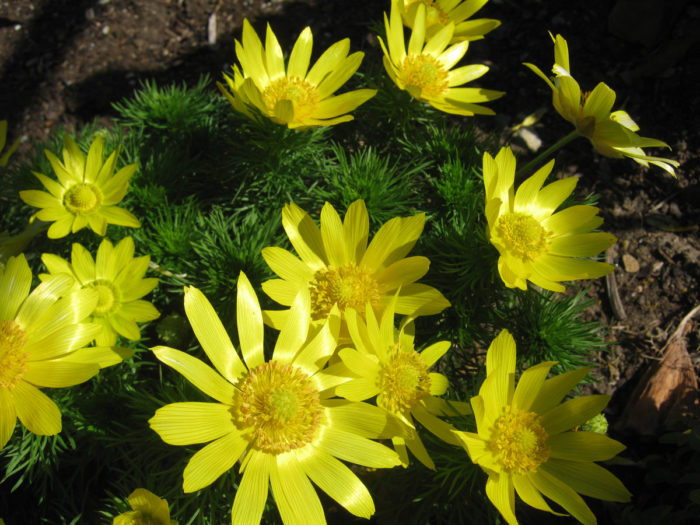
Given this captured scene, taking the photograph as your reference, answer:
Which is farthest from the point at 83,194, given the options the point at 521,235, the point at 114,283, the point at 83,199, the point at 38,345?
the point at 521,235

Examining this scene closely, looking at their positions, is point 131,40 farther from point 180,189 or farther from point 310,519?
point 310,519

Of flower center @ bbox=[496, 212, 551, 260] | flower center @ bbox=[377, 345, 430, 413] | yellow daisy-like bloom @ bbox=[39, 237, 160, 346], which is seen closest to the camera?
flower center @ bbox=[377, 345, 430, 413]

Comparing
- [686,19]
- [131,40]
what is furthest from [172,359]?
[686,19]

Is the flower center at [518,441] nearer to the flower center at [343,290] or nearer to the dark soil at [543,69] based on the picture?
the flower center at [343,290]

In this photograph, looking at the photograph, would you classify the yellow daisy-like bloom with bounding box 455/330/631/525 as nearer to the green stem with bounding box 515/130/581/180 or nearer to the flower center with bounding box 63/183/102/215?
the green stem with bounding box 515/130/581/180

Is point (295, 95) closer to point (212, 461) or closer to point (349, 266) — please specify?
point (349, 266)

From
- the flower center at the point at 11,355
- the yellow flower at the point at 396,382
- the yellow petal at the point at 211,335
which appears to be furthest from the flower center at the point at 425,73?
the flower center at the point at 11,355

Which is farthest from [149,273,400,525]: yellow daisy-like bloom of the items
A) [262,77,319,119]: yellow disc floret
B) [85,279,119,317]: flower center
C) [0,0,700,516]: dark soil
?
[0,0,700,516]: dark soil
